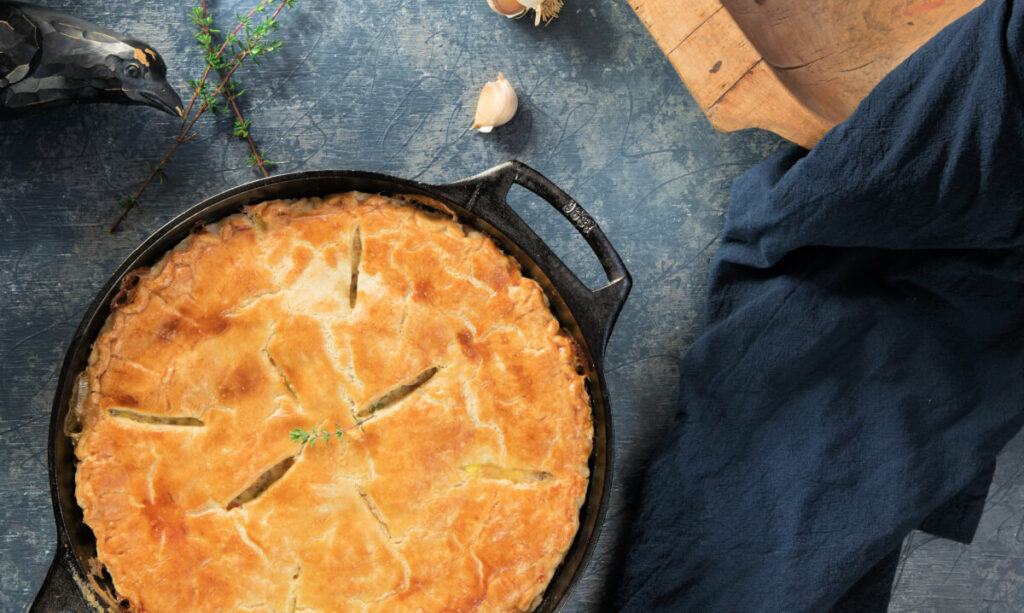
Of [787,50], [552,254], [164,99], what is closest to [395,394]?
[552,254]

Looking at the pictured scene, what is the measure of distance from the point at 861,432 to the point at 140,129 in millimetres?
2513

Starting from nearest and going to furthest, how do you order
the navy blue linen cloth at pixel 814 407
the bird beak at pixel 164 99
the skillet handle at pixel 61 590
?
the skillet handle at pixel 61 590 < the bird beak at pixel 164 99 < the navy blue linen cloth at pixel 814 407

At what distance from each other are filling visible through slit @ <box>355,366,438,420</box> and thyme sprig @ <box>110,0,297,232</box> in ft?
2.84

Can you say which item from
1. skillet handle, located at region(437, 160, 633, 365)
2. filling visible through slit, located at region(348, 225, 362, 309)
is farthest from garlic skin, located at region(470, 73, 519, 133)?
filling visible through slit, located at region(348, 225, 362, 309)

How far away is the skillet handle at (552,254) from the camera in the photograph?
6.67 ft

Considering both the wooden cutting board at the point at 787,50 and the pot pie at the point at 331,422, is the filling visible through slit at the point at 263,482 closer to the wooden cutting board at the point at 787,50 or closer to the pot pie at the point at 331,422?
the pot pie at the point at 331,422

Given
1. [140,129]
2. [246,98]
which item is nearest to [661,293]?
[246,98]

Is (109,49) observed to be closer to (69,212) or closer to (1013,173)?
(69,212)

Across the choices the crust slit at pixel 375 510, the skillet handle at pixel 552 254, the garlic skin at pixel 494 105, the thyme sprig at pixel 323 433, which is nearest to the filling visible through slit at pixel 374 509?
the crust slit at pixel 375 510

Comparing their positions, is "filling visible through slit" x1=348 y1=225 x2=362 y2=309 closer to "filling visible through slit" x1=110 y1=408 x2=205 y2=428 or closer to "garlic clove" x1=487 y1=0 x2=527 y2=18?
"filling visible through slit" x1=110 y1=408 x2=205 y2=428

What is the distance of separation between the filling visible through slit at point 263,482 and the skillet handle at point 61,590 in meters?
0.42

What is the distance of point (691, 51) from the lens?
2141 millimetres

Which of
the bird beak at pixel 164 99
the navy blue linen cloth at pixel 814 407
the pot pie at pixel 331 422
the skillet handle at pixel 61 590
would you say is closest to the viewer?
the skillet handle at pixel 61 590

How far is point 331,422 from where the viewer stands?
2029mm
